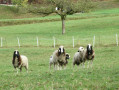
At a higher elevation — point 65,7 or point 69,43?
point 65,7

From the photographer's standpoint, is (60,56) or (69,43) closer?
(60,56)

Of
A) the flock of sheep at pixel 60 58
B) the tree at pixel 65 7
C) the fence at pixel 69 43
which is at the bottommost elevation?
the fence at pixel 69 43

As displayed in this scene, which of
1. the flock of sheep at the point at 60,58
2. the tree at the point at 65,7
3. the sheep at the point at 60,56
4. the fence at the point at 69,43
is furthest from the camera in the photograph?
the tree at the point at 65,7

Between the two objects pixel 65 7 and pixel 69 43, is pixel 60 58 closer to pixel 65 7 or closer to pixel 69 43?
pixel 69 43

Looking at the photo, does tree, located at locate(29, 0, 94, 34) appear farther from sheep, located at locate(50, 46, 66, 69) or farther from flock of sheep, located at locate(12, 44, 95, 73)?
sheep, located at locate(50, 46, 66, 69)

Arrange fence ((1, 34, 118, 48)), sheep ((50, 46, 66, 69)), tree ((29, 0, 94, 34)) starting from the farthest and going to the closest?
tree ((29, 0, 94, 34)) → fence ((1, 34, 118, 48)) → sheep ((50, 46, 66, 69))

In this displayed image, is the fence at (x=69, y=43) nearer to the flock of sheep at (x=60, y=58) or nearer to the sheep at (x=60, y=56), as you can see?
the flock of sheep at (x=60, y=58)

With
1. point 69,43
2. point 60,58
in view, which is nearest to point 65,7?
point 69,43

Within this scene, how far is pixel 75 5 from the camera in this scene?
197 ft

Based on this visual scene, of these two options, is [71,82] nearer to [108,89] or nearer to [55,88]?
[55,88]

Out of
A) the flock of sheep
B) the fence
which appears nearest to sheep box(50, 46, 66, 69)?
the flock of sheep

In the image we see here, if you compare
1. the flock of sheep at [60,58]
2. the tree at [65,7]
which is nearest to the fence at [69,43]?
the tree at [65,7]

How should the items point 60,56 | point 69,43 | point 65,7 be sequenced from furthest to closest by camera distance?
point 65,7 < point 69,43 < point 60,56

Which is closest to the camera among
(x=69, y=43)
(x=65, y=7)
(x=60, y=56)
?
(x=60, y=56)
